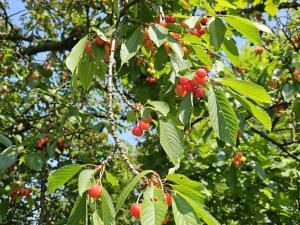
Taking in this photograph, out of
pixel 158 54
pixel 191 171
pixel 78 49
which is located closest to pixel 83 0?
pixel 191 171

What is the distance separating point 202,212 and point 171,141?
11.8 inches

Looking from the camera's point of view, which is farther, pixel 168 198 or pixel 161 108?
pixel 161 108

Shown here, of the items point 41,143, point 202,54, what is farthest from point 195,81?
point 41,143

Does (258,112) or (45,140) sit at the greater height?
(45,140)

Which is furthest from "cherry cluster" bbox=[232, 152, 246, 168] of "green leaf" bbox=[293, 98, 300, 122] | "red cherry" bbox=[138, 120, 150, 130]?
"red cherry" bbox=[138, 120, 150, 130]

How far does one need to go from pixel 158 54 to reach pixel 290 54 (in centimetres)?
178

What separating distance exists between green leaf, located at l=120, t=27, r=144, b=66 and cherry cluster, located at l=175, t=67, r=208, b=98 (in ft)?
0.70

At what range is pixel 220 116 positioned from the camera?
4.81ft

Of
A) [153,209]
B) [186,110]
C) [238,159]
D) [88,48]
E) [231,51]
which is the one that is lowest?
[238,159]

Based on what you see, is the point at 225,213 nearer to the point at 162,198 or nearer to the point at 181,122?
the point at 181,122

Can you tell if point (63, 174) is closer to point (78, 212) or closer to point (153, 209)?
point (78, 212)

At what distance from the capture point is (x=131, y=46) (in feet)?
5.50

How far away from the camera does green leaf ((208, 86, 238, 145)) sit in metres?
1.46

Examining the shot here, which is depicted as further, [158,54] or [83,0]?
[83,0]
